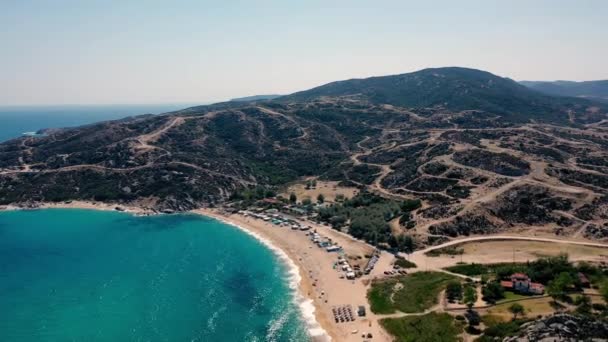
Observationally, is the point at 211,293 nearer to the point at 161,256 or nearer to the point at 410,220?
the point at 161,256

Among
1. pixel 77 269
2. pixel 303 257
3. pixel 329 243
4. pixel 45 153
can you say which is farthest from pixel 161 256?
pixel 45 153

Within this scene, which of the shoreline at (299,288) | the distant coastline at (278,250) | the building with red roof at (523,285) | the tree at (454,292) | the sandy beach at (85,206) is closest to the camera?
the shoreline at (299,288)

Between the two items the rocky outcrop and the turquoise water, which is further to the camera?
the turquoise water

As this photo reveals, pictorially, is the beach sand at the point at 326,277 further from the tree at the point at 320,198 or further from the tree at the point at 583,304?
the tree at the point at 583,304

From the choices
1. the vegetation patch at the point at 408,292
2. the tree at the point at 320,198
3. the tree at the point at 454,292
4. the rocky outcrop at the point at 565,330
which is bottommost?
the vegetation patch at the point at 408,292

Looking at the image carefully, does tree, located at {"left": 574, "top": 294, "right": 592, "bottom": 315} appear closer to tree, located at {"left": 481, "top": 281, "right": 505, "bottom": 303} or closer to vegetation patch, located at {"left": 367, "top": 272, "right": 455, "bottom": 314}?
tree, located at {"left": 481, "top": 281, "right": 505, "bottom": 303}

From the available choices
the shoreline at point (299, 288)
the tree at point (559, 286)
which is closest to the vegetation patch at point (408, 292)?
the shoreline at point (299, 288)

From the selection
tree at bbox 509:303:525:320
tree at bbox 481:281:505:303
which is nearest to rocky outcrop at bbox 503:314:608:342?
tree at bbox 509:303:525:320
